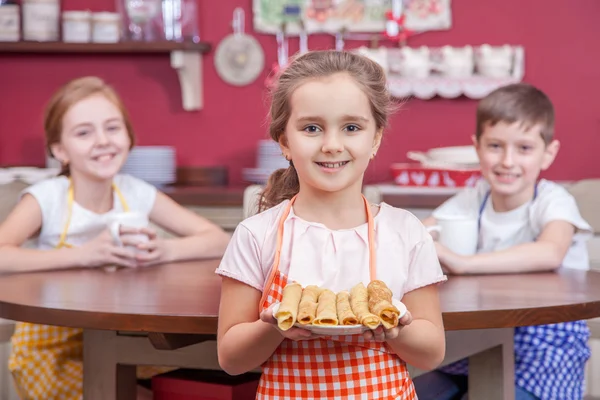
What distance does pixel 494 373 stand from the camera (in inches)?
71.2

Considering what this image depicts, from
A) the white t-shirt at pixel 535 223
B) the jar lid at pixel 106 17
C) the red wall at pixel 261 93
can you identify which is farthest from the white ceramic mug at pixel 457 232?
the jar lid at pixel 106 17

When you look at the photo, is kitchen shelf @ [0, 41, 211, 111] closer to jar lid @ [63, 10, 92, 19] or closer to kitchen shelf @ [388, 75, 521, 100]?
jar lid @ [63, 10, 92, 19]

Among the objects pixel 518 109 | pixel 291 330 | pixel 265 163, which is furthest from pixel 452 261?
pixel 265 163

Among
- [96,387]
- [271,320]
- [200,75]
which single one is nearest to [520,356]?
[96,387]

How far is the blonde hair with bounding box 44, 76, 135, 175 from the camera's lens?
240cm

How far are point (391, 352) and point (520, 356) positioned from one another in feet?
2.65

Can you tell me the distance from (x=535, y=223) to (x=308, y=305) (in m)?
1.22

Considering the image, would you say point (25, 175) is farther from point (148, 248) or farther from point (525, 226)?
point (525, 226)

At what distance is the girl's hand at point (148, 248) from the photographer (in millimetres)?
2068

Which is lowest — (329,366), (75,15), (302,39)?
(329,366)

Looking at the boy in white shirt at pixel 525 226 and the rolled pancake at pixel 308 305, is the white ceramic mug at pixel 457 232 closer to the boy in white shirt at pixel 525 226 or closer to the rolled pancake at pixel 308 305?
the boy in white shirt at pixel 525 226

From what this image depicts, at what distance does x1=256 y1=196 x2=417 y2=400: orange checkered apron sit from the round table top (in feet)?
0.51

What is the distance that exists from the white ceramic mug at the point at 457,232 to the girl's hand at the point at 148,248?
0.65 meters

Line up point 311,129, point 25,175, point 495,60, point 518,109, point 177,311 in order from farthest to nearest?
point 495,60, point 25,175, point 518,109, point 177,311, point 311,129
